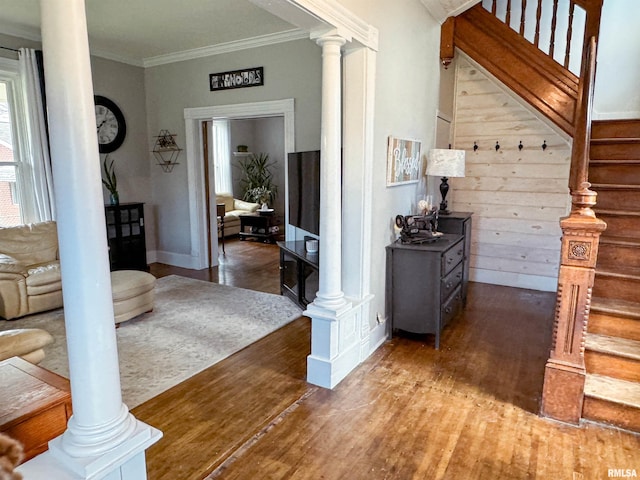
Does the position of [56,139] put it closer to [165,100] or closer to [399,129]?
[399,129]

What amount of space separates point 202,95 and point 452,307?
3891 millimetres

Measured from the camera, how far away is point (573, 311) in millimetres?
2395

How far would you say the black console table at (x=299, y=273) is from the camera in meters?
4.03

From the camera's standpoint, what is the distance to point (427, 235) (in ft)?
11.6

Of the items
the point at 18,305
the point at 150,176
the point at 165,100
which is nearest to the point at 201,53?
the point at 165,100

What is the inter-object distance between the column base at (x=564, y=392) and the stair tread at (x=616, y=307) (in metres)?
0.50

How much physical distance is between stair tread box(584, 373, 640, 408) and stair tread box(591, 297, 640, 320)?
0.39m

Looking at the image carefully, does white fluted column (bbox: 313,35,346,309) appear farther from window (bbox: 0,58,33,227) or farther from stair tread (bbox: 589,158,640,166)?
window (bbox: 0,58,33,227)

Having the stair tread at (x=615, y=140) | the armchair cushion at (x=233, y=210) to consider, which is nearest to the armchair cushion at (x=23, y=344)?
the stair tread at (x=615, y=140)

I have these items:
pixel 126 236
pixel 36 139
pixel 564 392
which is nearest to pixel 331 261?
pixel 564 392

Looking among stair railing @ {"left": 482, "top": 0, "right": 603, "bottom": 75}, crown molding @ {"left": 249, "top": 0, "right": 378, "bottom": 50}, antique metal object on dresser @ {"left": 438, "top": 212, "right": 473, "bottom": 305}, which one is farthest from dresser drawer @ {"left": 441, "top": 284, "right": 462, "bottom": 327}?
stair railing @ {"left": 482, "top": 0, "right": 603, "bottom": 75}

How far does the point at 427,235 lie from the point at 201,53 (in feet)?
11.9

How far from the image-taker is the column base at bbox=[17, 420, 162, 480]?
1393mm

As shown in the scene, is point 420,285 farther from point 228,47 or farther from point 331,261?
point 228,47
